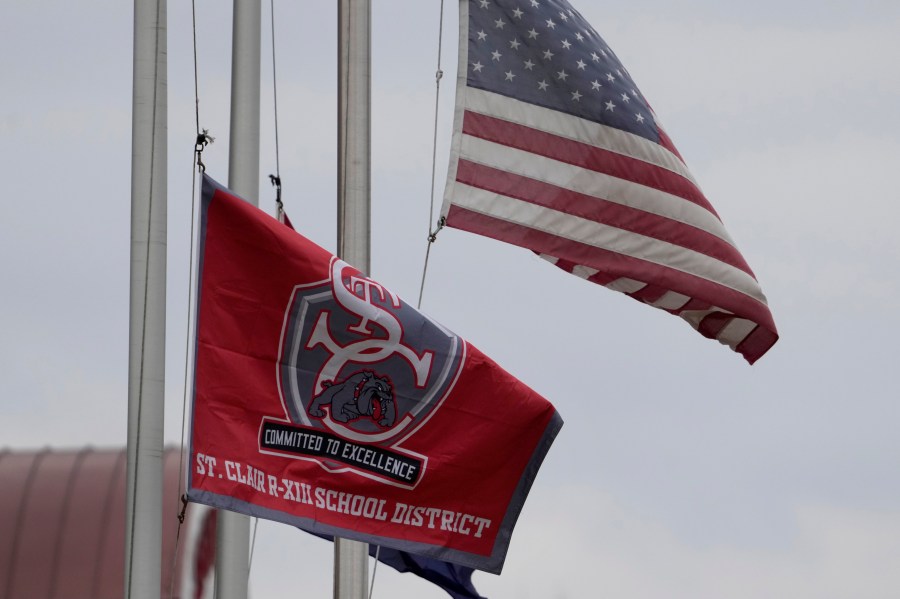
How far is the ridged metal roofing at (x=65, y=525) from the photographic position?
2519 centimetres

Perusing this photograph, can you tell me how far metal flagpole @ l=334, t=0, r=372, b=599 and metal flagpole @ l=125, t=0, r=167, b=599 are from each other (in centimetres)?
307

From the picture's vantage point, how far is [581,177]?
1110 cm

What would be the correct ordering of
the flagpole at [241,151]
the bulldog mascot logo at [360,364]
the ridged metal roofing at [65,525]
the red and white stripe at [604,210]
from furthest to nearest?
the ridged metal roofing at [65,525], the red and white stripe at [604,210], the flagpole at [241,151], the bulldog mascot logo at [360,364]

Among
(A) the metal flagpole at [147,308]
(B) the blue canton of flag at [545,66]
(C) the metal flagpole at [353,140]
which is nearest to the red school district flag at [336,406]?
A: (A) the metal flagpole at [147,308]

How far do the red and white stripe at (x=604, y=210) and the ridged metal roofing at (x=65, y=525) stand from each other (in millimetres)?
12945

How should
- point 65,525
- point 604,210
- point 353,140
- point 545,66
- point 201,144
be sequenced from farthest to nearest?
point 65,525 → point 353,140 → point 545,66 → point 604,210 → point 201,144

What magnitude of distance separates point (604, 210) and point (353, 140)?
1.85 metres

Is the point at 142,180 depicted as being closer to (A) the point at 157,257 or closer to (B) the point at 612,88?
(A) the point at 157,257

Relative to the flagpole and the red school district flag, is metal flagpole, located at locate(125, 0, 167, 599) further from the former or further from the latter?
the flagpole

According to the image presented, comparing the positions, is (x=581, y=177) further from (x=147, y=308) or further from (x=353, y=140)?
(x=147, y=308)

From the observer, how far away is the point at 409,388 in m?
8.69

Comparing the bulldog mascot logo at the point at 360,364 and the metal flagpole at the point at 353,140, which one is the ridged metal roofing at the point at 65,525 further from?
the bulldog mascot logo at the point at 360,364

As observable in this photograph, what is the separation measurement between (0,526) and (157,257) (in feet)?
67.8

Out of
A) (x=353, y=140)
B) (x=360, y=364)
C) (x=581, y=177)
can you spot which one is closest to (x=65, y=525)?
(x=353, y=140)
